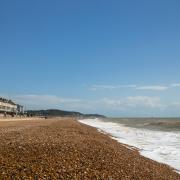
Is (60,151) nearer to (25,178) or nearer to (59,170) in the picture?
(59,170)

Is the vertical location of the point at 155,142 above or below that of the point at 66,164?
below

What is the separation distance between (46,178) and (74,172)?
3.79 ft

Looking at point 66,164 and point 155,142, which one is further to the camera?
point 155,142

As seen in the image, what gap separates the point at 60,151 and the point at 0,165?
11.0 ft

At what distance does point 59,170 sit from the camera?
1034 centimetres

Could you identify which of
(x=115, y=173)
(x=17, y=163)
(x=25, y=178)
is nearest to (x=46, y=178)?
(x=25, y=178)

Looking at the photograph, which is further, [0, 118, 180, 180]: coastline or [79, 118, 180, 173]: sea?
[79, 118, 180, 173]: sea

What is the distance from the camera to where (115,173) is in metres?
11.1

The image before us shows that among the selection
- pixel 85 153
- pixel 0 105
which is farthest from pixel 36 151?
pixel 0 105

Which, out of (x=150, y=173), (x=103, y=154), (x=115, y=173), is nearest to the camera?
(x=115, y=173)

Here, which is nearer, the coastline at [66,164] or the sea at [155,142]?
the coastline at [66,164]

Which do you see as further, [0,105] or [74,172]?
[0,105]

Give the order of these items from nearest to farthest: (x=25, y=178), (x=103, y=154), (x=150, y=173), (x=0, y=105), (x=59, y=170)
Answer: (x=25, y=178)
(x=59, y=170)
(x=150, y=173)
(x=103, y=154)
(x=0, y=105)

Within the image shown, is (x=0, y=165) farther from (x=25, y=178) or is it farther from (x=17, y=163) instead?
(x=25, y=178)
